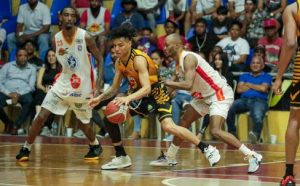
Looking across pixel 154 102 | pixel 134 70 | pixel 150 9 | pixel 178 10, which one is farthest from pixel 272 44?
pixel 134 70

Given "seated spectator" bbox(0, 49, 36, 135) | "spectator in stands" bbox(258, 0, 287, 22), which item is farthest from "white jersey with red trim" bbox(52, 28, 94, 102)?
"spectator in stands" bbox(258, 0, 287, 22)

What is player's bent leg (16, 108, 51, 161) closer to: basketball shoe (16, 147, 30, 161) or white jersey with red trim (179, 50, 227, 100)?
basketball shoe (16, 147, 30, 161)

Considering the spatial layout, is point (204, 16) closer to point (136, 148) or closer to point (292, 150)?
point (136, 148)

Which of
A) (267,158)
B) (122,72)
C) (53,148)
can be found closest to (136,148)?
(53,148)

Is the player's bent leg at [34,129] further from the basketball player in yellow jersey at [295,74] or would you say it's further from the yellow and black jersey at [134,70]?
the basketball player in yellow jersey at [295,74]

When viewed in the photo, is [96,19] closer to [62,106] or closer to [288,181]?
[62,106]

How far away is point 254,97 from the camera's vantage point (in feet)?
50.7

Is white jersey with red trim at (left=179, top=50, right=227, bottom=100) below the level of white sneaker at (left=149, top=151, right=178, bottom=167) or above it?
above

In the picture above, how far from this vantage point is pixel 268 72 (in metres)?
15.9

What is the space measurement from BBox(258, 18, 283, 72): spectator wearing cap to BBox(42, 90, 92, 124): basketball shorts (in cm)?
572

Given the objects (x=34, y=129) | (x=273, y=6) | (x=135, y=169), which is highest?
(x=273, y=6)

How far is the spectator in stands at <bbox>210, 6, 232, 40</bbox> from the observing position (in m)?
17.1

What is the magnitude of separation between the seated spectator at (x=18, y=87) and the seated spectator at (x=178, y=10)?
3.52m

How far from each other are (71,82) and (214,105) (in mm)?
2207
